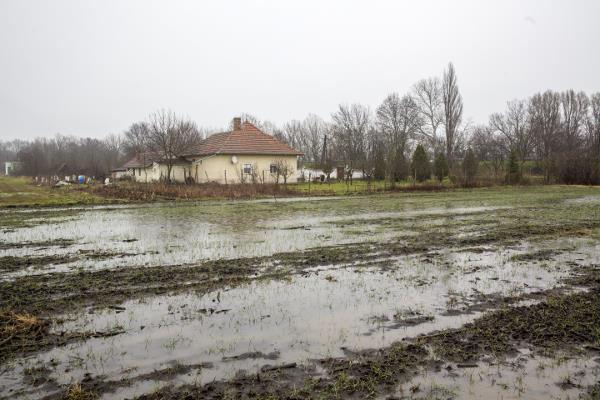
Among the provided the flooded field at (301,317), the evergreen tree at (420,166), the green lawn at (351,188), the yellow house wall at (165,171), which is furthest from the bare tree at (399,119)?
the flooded field at (301,317)

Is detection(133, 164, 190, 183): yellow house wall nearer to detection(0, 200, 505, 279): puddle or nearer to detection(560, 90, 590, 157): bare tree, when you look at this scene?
detection(0, 200, 505, 279): puddle

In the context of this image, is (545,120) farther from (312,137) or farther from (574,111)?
(312,137)

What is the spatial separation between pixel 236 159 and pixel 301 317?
33.9 meters

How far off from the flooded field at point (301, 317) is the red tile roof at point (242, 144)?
28.1 metres

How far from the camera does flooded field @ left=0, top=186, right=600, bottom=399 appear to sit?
3965 mm

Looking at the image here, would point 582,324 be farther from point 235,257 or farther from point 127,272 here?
point 127,272

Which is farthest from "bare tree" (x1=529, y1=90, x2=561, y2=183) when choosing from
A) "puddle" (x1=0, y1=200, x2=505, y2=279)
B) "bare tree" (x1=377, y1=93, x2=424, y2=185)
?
"puddle" (x1=0, y1=200, x2=505, y2=279)

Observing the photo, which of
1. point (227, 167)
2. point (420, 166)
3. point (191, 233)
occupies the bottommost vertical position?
point (191, 233)

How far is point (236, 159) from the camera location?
3862 centimetres

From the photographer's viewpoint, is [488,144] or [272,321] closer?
[272,321]

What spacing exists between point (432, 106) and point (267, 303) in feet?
201

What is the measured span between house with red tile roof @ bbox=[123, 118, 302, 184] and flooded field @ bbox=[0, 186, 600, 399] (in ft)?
89.6

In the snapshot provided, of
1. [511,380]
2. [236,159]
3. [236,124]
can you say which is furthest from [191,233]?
[236,124]

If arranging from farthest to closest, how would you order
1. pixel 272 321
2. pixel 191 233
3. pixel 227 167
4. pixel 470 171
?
pixel 227 167 < pixel 470 171 < pixel 191 233 < pixel 272 321
